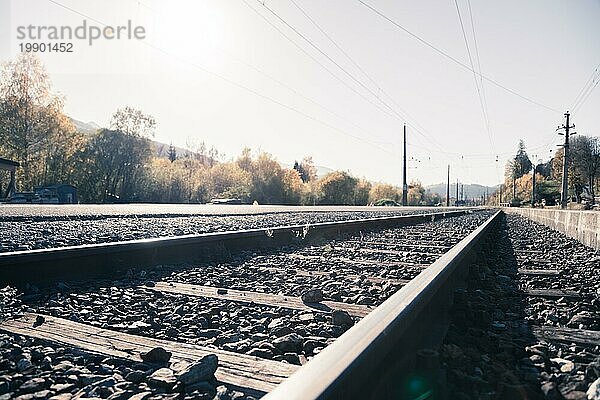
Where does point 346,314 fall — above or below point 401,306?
below

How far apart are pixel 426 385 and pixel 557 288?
321 centimetres

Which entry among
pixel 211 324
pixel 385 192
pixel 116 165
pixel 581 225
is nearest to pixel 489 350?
pixel 211 324

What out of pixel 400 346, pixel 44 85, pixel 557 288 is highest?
pixel 44 85

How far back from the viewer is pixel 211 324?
2564 mm

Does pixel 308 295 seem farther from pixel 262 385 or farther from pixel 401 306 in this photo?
pixel 262 385

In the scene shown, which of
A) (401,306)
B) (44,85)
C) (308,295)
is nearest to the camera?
(401,306)

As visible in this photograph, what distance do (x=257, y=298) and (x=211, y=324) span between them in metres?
0.65

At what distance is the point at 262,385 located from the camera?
1.66 metres

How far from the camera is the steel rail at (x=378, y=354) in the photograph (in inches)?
44.1

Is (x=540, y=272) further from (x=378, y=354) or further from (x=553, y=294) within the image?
(x=378, y=354)

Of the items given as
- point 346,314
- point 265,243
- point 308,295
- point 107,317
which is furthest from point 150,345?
point 265,243

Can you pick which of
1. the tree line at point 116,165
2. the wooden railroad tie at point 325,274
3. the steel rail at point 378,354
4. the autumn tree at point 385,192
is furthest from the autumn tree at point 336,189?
the steel rail at point 378,354

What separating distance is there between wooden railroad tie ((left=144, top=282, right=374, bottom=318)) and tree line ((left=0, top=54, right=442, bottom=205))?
42270 mm

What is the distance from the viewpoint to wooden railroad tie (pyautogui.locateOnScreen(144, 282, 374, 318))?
2.94 metres
